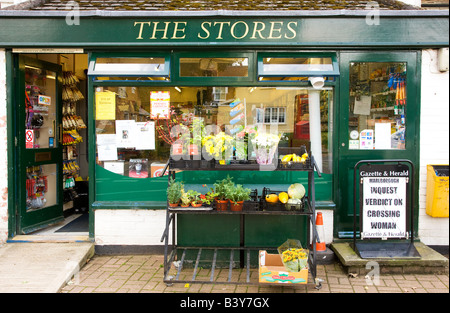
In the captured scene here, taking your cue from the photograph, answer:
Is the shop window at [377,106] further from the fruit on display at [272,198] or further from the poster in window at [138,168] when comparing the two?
the poster in window at [138,168]

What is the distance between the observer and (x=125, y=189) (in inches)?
205

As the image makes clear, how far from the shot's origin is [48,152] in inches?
236

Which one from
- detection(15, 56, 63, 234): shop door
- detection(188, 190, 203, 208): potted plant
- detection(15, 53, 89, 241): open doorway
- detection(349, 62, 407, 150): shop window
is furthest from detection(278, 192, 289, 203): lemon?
detection(15, 56, 63, 234): shop door

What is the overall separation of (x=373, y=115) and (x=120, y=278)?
4.09 meters

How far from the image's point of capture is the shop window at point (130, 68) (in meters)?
4.91

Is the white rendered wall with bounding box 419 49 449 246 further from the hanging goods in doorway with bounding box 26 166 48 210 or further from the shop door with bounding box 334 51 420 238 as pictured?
the hanging goods in doorway with bounding box 26 166 48 210

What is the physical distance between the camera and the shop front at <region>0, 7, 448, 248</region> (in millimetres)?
4938

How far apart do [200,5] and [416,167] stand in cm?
397

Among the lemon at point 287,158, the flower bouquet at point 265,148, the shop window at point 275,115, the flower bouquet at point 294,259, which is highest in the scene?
the shop window at point 275,115

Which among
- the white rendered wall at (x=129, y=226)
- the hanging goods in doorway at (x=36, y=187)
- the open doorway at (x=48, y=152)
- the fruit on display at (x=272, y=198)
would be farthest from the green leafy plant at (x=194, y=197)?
the hanging goods in doorway at (x=36, y=187)

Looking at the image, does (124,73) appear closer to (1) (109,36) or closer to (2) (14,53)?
(1) (109,36)

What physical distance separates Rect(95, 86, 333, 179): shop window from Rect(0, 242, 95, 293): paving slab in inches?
49.5

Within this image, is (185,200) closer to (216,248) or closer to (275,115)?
(216,248)

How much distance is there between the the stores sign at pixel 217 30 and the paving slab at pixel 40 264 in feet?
10.2
